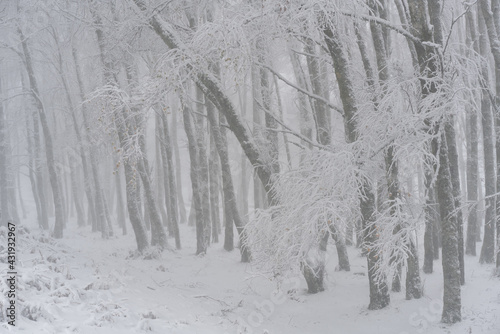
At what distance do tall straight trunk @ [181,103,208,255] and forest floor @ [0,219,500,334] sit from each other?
2.37 meters

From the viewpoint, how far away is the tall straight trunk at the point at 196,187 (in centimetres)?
1462

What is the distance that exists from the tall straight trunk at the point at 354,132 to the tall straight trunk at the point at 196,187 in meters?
7.16

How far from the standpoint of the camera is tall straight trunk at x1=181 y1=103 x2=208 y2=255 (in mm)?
14625

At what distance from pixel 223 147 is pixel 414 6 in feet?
28.1

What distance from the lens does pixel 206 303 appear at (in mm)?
8547

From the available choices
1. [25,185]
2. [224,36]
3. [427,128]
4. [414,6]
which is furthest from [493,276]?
[25,185]

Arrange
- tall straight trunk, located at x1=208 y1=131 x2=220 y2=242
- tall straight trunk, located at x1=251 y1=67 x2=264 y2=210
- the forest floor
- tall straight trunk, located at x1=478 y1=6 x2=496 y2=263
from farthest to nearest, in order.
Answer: tall straight trunk, located at x1=208 y1=131 x2=220 y2=242 → tall straight trunk, located at x1=251 y1=67 x2=264 y2=210 → tall straight trunk, located at x1=478 y1=6 x2=496 y2=263 → the forest floor

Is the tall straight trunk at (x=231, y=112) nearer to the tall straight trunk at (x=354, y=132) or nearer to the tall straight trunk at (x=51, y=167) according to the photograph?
the tall straight trunk at (x=354, y=132)

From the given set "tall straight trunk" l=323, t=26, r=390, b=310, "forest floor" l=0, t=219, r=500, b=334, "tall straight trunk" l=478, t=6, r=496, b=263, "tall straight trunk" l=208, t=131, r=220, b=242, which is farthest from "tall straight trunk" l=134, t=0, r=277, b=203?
"tall straight trunk" l=208, t=131, r=220, b=242

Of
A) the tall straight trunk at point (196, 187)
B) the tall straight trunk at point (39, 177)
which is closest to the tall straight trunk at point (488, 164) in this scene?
the tall straight trunk at point (196, 187)

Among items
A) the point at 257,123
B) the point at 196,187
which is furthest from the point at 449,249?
the point at 196,187

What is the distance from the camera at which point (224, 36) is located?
7.18 metres

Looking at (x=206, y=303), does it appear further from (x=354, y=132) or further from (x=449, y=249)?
(x=449, y=249)

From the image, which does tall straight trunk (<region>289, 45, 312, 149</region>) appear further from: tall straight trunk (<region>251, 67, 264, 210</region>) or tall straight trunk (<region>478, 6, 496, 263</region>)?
tall straight trunk (<region>478, 6, 496, 263</region>)
